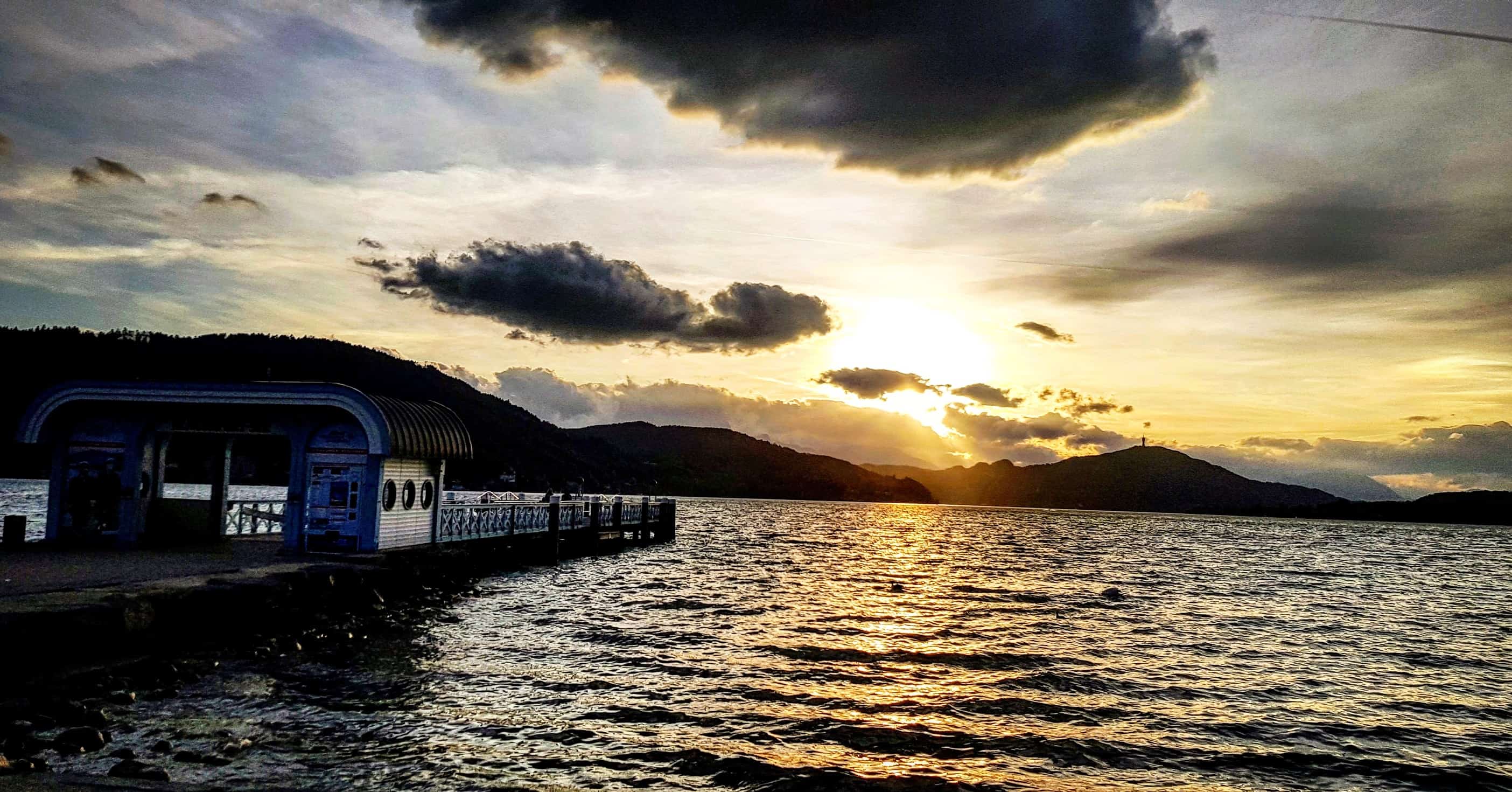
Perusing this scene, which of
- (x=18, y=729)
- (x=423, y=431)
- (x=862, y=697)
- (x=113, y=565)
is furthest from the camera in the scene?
(x=423, y=431)

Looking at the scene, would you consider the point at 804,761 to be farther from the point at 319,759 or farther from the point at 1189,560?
the point at 1189,560

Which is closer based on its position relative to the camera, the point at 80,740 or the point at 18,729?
the point at 80,740

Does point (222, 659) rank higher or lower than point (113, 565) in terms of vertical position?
lower

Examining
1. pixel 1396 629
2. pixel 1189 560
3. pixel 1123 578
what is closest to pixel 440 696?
pixel 1396 629

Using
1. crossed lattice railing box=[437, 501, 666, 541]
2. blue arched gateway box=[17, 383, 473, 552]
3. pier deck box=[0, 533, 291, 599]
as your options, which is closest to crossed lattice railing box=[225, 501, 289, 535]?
pier deck box=[0, 533, 291, 599]

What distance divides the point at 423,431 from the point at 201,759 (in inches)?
728

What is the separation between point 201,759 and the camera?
12.2 metres

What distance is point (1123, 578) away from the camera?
54594mm

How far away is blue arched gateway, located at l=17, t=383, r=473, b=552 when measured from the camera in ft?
89.6

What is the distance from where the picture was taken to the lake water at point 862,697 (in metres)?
13.6

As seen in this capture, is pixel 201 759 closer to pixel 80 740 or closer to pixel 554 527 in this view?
pixel 80 740

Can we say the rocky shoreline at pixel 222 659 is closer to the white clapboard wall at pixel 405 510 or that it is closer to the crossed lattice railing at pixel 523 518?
the white clapboard wall at pixel 405 510

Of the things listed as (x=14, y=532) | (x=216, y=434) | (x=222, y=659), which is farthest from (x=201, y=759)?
(x=216, y=434)

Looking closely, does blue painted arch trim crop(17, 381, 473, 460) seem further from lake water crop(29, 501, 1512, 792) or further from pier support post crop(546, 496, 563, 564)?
pier support post crop(546, 496, 563, 564)
